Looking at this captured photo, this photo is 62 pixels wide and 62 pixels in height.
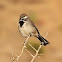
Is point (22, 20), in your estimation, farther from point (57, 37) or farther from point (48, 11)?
point (48, 11)

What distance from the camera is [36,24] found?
10.7 m

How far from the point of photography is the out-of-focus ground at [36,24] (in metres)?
8.95

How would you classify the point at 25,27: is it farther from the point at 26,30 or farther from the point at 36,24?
the point at 36,24

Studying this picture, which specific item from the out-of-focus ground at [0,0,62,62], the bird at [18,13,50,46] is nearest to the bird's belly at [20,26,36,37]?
the bird at [18,13,50,46]

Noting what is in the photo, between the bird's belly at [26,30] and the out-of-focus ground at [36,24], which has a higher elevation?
the bird's belly at [26,30]

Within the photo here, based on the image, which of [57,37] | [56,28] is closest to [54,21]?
[56,28]

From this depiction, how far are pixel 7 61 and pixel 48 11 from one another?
4.22 metres

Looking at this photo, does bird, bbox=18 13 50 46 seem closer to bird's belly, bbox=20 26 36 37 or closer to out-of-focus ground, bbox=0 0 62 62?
bird's belly, bbox=20 26 36 37

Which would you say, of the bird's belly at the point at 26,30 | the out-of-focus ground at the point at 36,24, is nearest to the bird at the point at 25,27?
the bird's belly at the point at 26,30

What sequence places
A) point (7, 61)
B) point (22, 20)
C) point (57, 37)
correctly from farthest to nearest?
point (57, 37) → point (7, 61) → point (22, 20)

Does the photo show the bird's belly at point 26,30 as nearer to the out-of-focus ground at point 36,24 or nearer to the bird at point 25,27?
the bird at point 25,27

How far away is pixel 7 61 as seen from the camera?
834 cm

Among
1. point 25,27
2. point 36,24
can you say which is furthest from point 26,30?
point 36,24

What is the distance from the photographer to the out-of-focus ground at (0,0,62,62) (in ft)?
29.4
